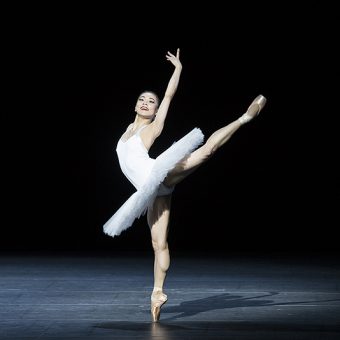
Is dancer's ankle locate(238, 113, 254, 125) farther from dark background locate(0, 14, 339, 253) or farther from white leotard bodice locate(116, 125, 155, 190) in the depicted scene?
dark background locate(0, 14, 339, 253)

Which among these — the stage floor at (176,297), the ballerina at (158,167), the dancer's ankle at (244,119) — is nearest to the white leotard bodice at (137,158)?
the ballerina at (158,167)

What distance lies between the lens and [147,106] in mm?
4316

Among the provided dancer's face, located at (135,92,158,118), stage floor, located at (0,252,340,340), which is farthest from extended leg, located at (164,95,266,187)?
stage floor, located at (0,252,340,340)

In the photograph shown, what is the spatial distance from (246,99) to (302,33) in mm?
854

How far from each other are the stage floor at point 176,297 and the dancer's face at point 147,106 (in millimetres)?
1032

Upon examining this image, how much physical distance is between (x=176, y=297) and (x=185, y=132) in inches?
152

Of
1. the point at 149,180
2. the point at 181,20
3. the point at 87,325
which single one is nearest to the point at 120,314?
the point at 87,325

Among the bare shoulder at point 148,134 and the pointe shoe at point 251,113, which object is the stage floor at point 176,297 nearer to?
the bare shoulder at point 148,134

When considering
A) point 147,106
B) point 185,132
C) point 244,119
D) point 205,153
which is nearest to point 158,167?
point 205,153

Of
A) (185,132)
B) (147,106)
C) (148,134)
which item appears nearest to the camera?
(148,134)

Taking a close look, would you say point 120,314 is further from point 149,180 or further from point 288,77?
point 288,77

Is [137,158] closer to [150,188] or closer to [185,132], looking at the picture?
[150,188]

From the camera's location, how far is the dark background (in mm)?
8336

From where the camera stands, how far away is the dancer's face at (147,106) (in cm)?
432
